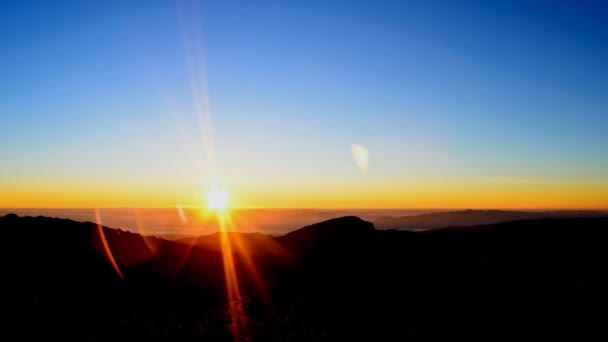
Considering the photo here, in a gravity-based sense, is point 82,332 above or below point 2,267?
below

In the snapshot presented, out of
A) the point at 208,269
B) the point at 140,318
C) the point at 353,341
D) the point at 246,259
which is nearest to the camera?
the point at 353,341

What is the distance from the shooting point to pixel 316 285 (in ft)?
78.5

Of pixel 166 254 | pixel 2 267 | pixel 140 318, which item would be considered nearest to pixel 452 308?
pixel 140 318

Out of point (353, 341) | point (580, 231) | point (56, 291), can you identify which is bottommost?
point (353, 341)

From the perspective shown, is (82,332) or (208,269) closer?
(82,332)

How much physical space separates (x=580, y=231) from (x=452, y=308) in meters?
15.9

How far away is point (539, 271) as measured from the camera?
22.2 meters

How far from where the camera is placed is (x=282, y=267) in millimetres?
27578

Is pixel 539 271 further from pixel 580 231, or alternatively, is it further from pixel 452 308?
pixel 580 231

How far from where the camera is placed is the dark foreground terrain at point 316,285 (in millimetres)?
17531

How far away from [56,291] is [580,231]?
31.9 m

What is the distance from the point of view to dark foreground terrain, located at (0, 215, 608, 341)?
57.5 feet

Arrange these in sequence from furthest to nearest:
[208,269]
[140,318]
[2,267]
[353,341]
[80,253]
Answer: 1. [208,269]
2. [80,253]
3. [2,267]
4. [140,318]
5. [353,341]

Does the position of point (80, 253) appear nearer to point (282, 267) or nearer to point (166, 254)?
point (166, 254)
